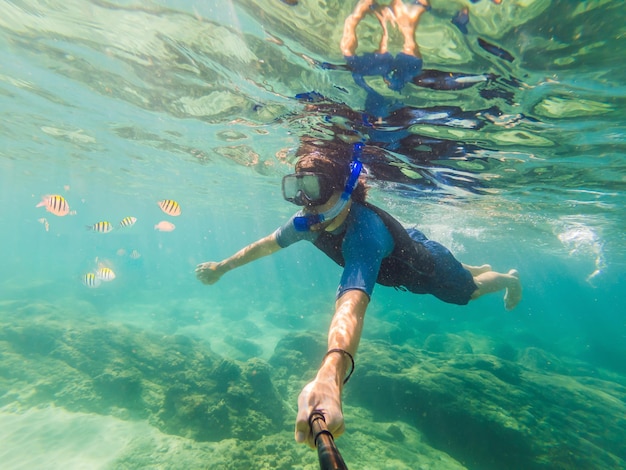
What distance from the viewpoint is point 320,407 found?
73.4 inches

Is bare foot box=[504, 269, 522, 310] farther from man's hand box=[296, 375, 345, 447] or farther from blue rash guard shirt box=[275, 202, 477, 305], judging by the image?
man's hand box=[296, 375, 345, 447]

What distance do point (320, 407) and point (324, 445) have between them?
17.1 inches

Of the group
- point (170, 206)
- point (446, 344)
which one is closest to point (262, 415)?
point (170, 206)

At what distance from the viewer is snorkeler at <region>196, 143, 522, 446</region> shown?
2.26 m

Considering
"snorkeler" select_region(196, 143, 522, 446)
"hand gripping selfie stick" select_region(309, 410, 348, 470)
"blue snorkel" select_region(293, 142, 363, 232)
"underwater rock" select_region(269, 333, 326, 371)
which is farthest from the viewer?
"underwater rock" select_region(269, 333, 326, 371)

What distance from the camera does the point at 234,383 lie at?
31.3 ft

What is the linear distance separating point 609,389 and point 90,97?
26.9 m

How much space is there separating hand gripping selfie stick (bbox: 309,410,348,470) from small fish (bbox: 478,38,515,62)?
634 cm

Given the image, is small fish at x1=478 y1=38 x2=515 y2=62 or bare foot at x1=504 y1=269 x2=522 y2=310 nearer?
small fish at x1=478 y1=38 x2=515 y2=62

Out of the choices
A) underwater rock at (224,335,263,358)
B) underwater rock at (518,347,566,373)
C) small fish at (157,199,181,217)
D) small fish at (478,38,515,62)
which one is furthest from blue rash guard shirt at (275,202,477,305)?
underwater rock at (518,347,566,373)

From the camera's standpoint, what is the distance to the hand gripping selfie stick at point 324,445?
1.29 m

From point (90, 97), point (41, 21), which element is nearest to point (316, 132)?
point (41, 21)

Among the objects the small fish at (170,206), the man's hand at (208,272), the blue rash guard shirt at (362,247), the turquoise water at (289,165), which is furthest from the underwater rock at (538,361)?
the small fish at (170,206)

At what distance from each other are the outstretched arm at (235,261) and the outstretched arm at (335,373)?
2.60 meters
